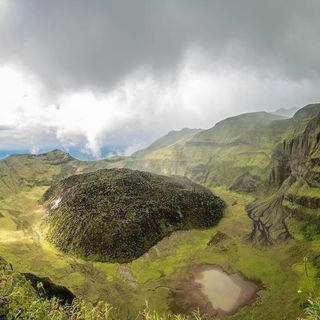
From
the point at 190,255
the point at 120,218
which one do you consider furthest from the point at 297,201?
the point at 120,218

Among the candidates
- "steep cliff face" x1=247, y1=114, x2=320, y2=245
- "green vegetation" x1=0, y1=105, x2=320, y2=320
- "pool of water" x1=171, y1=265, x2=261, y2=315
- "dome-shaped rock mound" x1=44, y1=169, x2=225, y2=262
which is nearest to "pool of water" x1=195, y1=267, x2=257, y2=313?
"pool of water" x1=171, y1=265, x2=261, y2=315

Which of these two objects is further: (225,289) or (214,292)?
(225,289)

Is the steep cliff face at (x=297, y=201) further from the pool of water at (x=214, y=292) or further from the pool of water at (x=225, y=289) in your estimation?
the pool of water at (x=214, y=292)

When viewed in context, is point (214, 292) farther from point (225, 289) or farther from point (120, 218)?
point (120, 218)

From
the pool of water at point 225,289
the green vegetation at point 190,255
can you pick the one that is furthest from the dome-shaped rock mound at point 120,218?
the pool of water at point 225,289

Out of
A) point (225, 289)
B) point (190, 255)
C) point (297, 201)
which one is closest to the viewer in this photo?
point (225, 289)

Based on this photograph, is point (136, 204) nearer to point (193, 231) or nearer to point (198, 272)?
point (193, 231)

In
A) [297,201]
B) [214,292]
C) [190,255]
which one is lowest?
[190,255]

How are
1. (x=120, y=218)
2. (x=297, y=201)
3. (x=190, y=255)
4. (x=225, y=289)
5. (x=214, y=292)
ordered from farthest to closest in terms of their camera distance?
(x=120, y=218)
(x=297, y=201)
(x=190, y=255)
(x=225, y=289)
(x=214, y=292)
